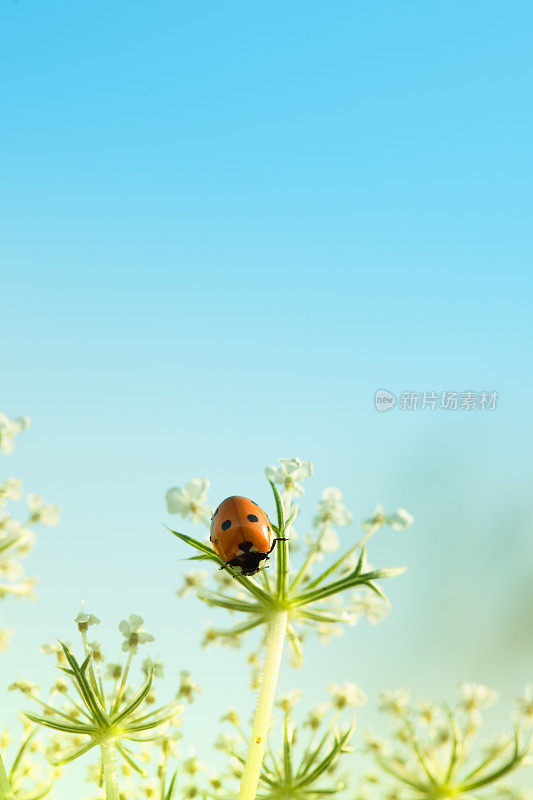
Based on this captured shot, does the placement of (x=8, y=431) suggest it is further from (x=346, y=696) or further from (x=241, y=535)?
(x=346, y=696)

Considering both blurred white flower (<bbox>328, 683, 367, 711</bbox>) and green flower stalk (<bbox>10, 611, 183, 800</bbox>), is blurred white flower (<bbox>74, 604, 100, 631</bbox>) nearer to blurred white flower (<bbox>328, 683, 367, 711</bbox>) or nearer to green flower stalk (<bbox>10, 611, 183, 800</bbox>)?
green flower stalk (<bbox>10, 611, 183, 800</bbox>)

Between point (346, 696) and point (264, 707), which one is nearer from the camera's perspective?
point (264, 707)

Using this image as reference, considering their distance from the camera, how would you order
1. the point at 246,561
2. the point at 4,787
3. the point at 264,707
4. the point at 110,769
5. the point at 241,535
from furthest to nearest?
the point at 241,535 → the point at 246,561 → the point at 264,707 → the point at 110,769 → the point at 4,787

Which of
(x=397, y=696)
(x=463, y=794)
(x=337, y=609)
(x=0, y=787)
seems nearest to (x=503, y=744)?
(x=463, y=794)

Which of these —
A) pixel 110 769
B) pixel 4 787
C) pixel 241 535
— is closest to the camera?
pixel 4 787

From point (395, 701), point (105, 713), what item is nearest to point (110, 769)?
point (105, 713)

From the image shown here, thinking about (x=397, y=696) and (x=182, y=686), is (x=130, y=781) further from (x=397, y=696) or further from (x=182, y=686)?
(x=397, y=696)
